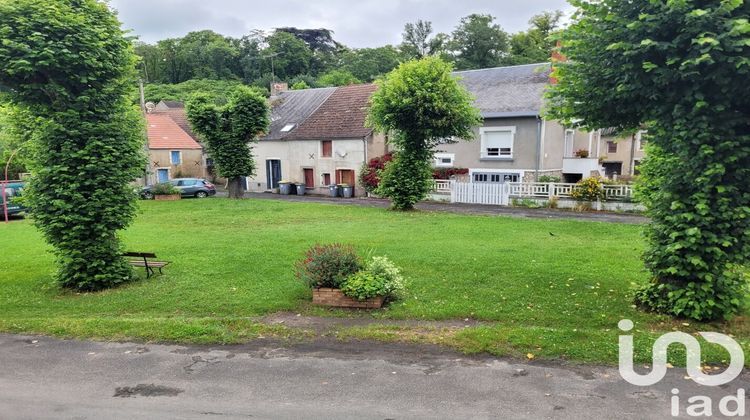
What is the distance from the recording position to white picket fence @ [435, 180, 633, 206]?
2123cm

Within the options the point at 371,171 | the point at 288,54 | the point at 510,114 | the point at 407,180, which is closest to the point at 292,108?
the point at 371,171

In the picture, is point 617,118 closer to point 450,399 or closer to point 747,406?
point 747,406

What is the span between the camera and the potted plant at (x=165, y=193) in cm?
3012

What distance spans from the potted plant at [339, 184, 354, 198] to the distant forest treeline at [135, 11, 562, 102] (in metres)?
31.9

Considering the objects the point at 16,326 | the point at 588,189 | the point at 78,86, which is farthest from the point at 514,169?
the point at 16,326

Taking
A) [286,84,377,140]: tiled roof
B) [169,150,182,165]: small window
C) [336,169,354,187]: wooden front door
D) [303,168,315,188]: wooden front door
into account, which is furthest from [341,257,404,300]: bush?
[169,150,182,165]: small window

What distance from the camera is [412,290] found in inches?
355

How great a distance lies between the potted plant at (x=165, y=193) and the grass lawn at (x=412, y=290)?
1331 centimetres

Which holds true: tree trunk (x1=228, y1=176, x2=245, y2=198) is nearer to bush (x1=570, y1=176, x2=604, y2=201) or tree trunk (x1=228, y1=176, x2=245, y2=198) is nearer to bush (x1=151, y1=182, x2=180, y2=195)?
bush (x1=151, y1=182, x2=180, y2=195)

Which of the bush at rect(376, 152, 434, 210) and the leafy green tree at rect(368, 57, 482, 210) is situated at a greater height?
the leafy green tree at rect(368, 57, 482, 210)

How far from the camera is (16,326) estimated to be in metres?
7.62

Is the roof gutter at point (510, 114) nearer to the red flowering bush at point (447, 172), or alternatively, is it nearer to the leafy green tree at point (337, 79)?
the red flowering bush at point (447, 172)

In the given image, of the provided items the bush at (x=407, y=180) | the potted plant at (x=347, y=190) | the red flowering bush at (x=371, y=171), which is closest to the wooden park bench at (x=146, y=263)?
the bush at (x=407, y=180)

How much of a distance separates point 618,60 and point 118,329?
838cm
